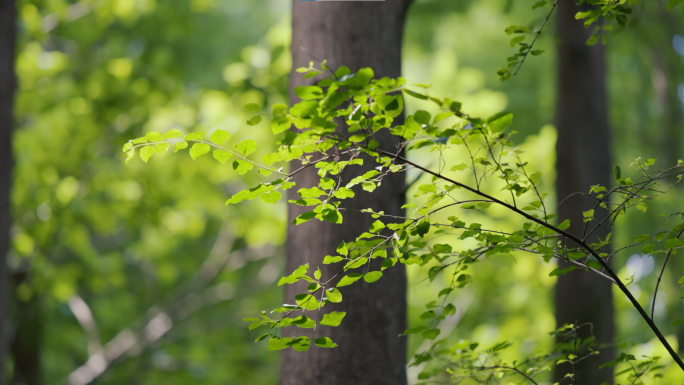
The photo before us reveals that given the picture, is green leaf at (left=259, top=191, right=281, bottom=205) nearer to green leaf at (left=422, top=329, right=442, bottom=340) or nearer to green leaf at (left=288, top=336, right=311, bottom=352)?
green leaf at (left=288, top=336, right=311, bottom=352)

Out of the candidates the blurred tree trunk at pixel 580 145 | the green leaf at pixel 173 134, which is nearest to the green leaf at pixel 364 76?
the green leaf at pixel 173 134

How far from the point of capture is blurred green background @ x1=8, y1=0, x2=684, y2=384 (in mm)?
4492

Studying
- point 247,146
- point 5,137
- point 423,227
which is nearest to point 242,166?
point 247,146

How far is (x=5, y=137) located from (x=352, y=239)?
98.8 inches

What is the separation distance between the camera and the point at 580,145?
330 centimetres

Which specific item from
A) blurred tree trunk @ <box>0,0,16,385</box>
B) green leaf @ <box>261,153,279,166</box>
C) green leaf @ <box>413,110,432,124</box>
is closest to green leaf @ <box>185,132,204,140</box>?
green leaf @ <box>261,153,279,166</box>

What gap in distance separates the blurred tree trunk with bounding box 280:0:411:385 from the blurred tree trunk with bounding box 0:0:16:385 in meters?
2.11

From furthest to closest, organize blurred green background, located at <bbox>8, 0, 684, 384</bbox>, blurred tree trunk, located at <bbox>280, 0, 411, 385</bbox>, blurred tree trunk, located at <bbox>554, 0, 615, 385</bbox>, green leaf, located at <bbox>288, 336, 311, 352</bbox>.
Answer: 1. blurred green background, located at <bbox>8, 0, 684, 384</bbox>
2. blurred tree trunk, located at <bbox>554, 0, 615, 385</bbox>
3. blurred tree trunk, located at <bbox>280, 0, 411, 385</bbox>
4. green leaf, located at <bbox>288, 336, 311, 352</bbox>

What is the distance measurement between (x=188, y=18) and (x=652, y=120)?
248 inches

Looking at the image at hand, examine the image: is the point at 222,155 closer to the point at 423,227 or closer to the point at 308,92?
the point at 308,92

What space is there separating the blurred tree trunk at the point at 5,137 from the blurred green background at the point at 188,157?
1.27m

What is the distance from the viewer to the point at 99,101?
4617 mm

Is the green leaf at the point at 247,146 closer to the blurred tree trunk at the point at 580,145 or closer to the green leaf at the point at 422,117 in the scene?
the green leaf at the point at 422,117

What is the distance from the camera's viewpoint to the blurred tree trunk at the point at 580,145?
122 inches
